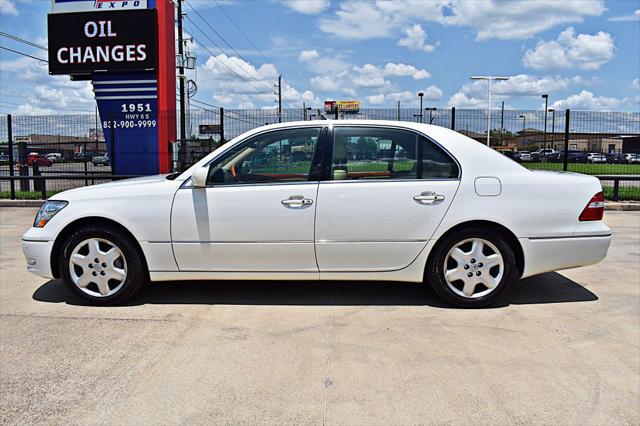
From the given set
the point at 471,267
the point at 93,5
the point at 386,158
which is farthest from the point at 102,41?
the point at 471,267

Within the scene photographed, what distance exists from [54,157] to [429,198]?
17.9 metres

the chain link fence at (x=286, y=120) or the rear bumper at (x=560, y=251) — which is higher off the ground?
the chain link fence at (x=286, y=120)

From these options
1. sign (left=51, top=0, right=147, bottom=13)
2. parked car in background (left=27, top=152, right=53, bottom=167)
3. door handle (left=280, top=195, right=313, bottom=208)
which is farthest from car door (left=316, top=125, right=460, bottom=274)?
parked car in background (left=27, top=152, right=53, bottom=167)

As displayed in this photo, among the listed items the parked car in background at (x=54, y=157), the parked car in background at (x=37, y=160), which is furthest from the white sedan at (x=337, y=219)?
the parked car in background at (x=54, y=157)

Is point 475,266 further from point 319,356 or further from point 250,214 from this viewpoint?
point 250,214

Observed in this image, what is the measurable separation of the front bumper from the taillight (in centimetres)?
477

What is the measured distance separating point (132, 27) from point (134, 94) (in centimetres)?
149

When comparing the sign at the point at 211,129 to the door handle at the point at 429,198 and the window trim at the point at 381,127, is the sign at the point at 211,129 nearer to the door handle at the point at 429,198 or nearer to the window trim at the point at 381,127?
the window trim at the point at 381,127

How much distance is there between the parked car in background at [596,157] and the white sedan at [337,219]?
551 inches

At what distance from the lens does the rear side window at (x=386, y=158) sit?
15.8 ft

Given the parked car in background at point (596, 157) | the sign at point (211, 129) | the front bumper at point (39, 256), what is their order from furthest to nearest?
the parked car in background at point (596, 157), the sign at point (211, 129), the front bumper at point (39, 256)

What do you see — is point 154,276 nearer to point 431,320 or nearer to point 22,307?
point 22,307

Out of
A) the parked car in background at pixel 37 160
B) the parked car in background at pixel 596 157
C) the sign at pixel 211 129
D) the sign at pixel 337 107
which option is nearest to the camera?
the sign at pixel 337 107

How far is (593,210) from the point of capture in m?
4.84
